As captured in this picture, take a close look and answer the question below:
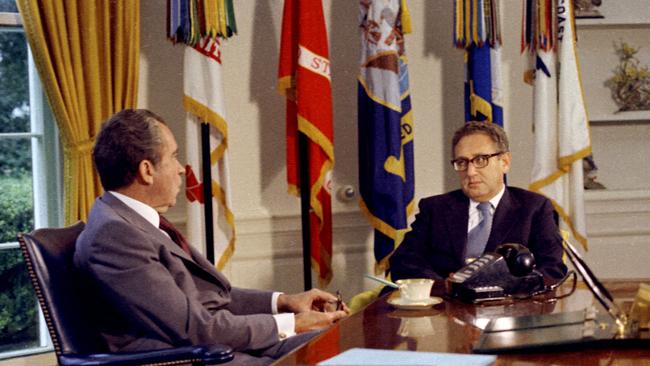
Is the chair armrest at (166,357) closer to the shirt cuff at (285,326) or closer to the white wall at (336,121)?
the shirt cuff at (285,326)

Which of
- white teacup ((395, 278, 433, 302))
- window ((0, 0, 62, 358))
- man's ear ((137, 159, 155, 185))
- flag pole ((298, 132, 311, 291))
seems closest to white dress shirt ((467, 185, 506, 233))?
white teacup ((395, 278, 433, 302))

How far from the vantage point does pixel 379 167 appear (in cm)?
436

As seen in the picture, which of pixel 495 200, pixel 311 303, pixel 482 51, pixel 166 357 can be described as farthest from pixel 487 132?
pixel 166 357

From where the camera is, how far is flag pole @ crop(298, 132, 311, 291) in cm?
436

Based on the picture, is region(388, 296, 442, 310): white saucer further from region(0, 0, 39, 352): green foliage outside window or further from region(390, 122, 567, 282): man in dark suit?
region(0, 0, 39, 352): green foliage outside window

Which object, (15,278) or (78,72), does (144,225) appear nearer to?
(78,72)

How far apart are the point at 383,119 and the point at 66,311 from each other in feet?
7.85

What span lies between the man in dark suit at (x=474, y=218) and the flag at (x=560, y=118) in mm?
1150

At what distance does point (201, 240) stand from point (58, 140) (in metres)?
0.86

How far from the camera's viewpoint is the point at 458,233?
3.26 metres

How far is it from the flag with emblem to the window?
681 millimetres

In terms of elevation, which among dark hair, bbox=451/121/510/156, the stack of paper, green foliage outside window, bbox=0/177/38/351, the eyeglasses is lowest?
green foliage outside window, bbox=0/177/38/351

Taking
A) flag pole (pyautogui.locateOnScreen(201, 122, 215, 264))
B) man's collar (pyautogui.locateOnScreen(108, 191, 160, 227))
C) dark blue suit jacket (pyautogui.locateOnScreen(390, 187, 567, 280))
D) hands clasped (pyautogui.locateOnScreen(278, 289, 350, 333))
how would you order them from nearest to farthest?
man's collar (pyautogui.locateOnScreen(108, 191, 160, 227))
hands clasped (pyautogui.locateOnScreen(278, 289, 350, 333))
dark blue suit jacket (pyautogui.locateOnScreen(390, 187, 567, 280))
flag pole (pyautogui.locateOnScreen(201, 122, 215, 264))

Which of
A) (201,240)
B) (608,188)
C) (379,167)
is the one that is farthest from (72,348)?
(608,188)
